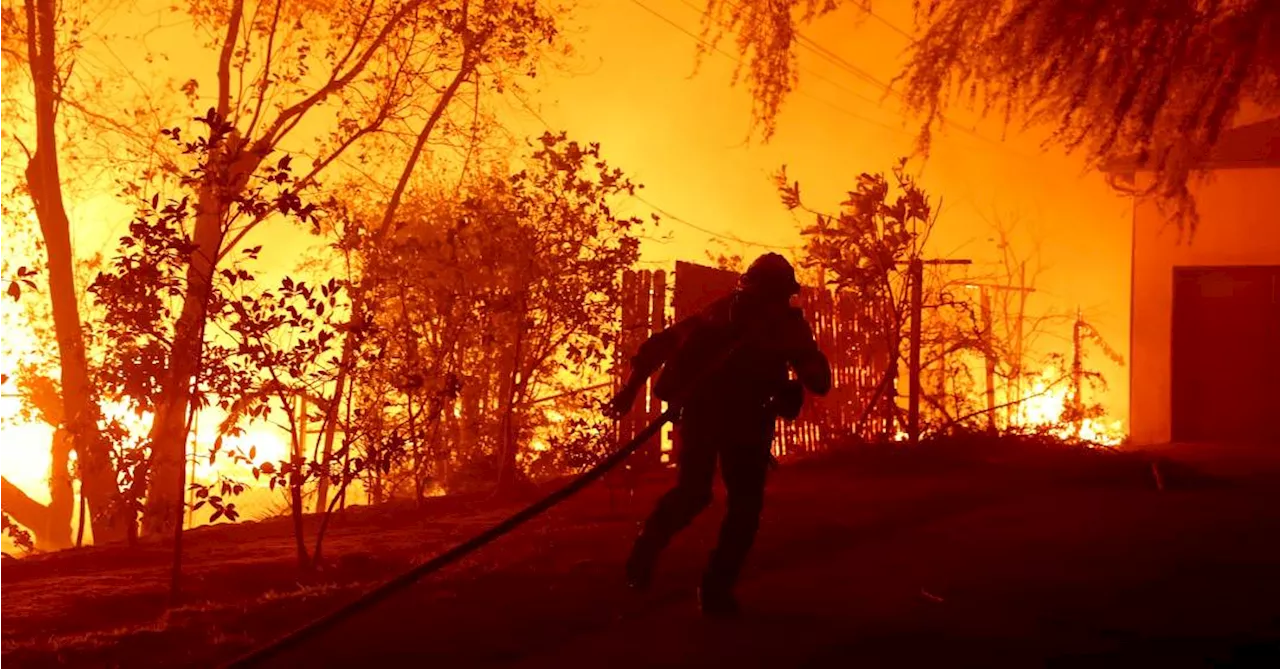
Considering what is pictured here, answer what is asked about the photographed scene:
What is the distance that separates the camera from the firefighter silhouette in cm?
625

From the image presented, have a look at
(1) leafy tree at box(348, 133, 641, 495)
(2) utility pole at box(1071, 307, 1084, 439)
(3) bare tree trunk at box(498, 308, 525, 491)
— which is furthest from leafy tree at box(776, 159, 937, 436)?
(2) utility pole at box(1071, 307, 1084, 439)

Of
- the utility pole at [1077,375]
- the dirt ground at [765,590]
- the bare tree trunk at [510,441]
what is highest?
the utility pole at [1077,375]

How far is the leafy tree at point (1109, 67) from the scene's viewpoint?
27.2ft

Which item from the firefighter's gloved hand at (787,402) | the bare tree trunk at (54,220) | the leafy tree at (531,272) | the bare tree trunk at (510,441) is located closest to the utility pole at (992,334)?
the leafy tree at (531,272)

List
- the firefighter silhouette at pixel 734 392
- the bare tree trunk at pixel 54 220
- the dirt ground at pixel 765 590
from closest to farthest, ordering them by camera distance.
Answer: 1. the dirt ground at pixel 765 590
2. the firefighter silhouette at pixel 734 392
3. the bare tree trunk at pixel 54 220

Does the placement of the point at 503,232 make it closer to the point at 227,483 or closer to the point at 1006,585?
the point at 227,483

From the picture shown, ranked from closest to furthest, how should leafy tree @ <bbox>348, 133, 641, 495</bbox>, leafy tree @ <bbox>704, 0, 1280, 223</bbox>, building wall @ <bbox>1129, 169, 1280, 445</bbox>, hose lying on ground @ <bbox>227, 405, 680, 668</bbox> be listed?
hose lying on ground @ <bbox>227, 405, 680, 668</bbox> < leafy tree @ <bbox>704, 0, 1280, 223</bbox> < leafy tree @ <bbox>348, 133, 641, 495</bbox> < building wall @ <bbox>1129, 169, 1280, 445</bbox>

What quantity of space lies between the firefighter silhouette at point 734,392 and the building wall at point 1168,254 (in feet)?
49.7

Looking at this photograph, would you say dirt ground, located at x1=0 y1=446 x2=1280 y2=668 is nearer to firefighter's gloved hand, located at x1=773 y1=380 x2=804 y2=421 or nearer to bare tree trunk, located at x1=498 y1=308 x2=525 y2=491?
bare tree trunk, located at x1=498 y1=308 x2=525 y2=491

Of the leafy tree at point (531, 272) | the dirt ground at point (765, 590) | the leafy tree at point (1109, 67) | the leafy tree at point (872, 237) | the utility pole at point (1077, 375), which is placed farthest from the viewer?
the utility pole at point (1077, 375)

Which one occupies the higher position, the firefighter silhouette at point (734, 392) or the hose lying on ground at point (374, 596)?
the firefighter silhouette at point (734, 392)

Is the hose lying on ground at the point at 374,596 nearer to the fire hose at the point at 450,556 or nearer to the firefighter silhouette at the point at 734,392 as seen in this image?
the fire hose at the point at 450,556

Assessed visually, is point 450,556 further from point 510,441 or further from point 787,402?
point 510,441

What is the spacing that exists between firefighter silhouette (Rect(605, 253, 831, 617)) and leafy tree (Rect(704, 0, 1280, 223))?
2838 mm
